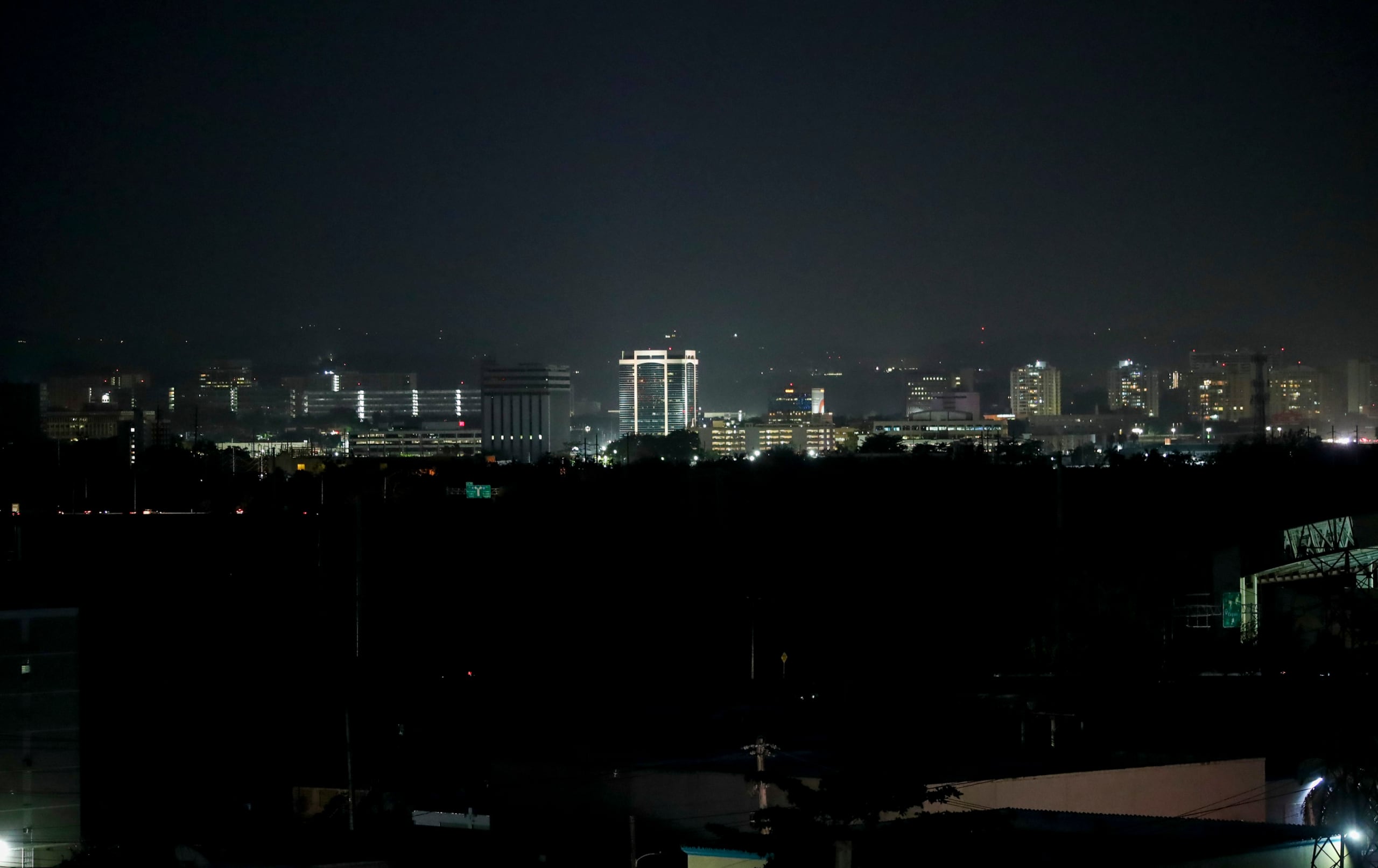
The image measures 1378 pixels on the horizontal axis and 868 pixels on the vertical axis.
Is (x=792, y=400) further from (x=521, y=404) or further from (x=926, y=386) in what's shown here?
(x=521, y=404)

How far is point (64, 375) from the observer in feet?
148

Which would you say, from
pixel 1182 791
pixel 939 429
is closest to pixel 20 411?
pixel 939 429

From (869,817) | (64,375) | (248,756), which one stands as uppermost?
(64,375)

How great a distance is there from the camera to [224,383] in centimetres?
5550

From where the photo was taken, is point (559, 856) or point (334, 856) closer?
point (334, 856)

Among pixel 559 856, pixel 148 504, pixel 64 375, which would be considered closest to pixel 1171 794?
pixel 559 856

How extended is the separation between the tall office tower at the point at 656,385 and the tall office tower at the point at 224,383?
58.6ft

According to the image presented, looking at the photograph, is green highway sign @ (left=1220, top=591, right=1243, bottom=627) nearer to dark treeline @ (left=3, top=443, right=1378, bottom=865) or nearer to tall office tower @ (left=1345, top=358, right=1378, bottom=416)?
dark treeline @ (left=3, top=443, right=1378, bottom=865)

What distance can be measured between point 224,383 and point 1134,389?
133 ft

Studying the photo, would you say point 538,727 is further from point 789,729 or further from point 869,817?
point 869,817

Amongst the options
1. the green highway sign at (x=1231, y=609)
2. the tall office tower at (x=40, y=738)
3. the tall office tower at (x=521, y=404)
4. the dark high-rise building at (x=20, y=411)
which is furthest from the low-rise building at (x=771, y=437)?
the tall office tower at (x=40, y=738)

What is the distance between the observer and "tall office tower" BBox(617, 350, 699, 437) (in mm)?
60531

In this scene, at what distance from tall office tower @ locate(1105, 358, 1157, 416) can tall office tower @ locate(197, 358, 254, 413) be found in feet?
126

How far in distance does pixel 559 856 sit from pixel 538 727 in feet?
5.91
